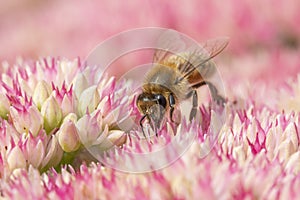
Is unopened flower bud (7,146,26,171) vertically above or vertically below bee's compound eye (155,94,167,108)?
below

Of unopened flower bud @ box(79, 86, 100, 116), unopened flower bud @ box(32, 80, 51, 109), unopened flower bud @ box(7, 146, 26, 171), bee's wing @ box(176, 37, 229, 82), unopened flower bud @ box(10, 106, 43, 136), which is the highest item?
bee's wing @ box(176, 37, 229, 82)

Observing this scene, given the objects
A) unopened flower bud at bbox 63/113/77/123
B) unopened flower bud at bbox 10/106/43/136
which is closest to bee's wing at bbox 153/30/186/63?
unopened flower bud at bbox 63/113/77/123

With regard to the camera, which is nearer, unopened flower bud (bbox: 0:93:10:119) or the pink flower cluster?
the pink flower cluster

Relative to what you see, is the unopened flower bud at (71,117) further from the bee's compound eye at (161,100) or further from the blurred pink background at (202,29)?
the blurred pink background at (202,29)

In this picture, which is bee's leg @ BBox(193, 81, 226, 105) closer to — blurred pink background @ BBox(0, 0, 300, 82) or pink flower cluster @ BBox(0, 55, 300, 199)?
pink flower cluster @ BBox(0, 55, 300, 199)

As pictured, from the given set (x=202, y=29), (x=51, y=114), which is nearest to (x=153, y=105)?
(x=51, y=114)

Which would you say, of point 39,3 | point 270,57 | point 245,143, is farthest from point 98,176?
point 39,3
